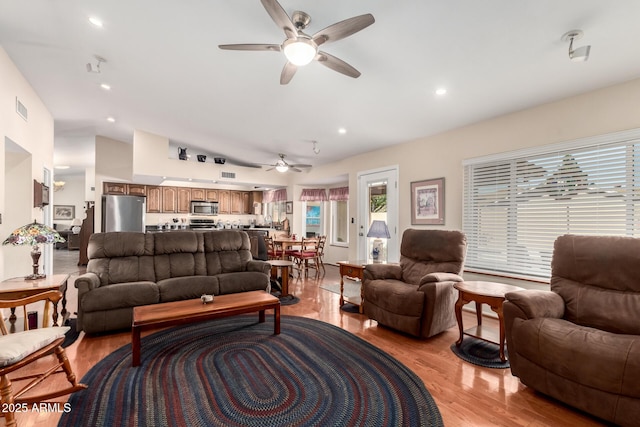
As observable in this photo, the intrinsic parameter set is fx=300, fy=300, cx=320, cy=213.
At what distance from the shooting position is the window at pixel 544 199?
9.23 ft

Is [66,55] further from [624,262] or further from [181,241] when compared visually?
[624,262]

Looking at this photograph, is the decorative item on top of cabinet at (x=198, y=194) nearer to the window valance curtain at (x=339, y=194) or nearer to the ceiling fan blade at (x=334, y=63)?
the window valance curtain at (x=339, y=194)

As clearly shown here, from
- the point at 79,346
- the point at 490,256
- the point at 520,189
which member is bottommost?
the point at 79,346

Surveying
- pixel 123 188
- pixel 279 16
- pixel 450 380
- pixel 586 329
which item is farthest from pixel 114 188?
pixel 586 329

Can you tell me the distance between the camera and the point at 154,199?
8.02 meters

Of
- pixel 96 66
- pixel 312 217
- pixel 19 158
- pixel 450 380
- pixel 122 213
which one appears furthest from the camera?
pixel 312 217

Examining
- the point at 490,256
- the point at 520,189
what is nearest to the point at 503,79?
the point at 520,189

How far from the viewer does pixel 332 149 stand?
5.76 metres

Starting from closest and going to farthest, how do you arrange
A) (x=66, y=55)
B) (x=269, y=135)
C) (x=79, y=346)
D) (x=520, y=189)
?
(x=79, y=346), (x=66, y=55), (x=520, y=189), (x=269, y=135)

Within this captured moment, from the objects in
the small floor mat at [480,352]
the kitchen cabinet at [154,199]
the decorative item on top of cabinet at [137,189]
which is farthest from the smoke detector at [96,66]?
the kitchen cabinet at [154,199]

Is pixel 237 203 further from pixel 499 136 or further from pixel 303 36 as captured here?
pixel 303 36

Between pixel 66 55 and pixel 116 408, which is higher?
pixel 66 55

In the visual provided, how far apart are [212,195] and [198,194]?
1.29 feet

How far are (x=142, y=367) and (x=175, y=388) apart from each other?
0.50m
